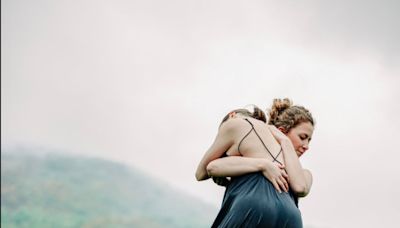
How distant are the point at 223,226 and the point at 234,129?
876mm

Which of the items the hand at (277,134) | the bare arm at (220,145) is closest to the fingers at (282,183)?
the hand at (277,134)

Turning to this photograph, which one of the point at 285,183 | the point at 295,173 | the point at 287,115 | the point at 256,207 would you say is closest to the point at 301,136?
the point at 287,115

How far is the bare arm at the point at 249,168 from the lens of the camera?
586 centimetres

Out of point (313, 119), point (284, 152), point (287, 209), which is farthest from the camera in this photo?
point (313, 119)

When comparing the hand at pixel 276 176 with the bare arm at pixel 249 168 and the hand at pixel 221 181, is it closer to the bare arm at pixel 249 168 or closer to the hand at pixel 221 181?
the bare arm at pixel 249 168

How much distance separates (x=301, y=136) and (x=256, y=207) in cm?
110

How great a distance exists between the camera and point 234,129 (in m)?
6.14

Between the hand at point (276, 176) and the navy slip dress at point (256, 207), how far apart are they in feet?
0.11

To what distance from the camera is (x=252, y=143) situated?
6.10 meters

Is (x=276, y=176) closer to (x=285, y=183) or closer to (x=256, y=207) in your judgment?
(x=285, y=183)

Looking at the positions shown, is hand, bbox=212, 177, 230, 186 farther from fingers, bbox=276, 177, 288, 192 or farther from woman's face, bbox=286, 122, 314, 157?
woman's face, bbox=286, 122, 314, 157

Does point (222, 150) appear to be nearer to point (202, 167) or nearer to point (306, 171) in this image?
point (202, 167)

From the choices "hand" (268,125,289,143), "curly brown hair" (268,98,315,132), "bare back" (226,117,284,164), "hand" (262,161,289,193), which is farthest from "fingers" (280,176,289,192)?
"curly brown hair" (268,98,315,132)

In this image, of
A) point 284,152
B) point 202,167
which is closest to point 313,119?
point 284,152
